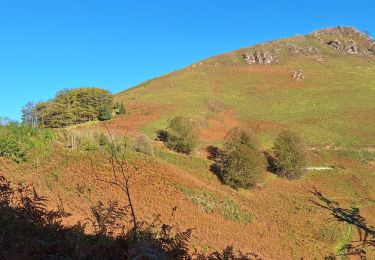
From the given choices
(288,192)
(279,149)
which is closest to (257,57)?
(279,149)

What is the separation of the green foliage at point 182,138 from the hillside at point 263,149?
189 cm

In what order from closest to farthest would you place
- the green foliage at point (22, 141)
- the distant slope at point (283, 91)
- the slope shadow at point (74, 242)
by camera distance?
the slope shadow at point (74, 242), the green foliage at point (22, 141), the distant slope at point (283, 91)

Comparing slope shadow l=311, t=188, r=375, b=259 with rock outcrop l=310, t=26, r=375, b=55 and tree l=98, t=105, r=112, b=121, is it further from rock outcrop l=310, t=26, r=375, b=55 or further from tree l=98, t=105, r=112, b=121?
rock outcrop l=310, t=26, r=375, b=55

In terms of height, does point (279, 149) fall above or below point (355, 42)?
below

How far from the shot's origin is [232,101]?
3278 inches

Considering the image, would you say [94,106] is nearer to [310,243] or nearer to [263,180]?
[263,180]

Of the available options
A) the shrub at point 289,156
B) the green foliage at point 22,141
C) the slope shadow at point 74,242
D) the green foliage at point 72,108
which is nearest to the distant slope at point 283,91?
the green foliage at point 72,108

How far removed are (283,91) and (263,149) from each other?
3950 centimetres

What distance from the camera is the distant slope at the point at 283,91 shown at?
222 feet

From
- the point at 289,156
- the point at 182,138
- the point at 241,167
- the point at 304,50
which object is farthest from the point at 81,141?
the point at 304,50

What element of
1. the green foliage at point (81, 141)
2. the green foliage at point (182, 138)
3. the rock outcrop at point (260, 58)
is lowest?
the green foliage at point (182, 138)

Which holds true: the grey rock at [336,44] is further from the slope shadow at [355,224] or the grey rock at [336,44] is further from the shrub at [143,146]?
the slope shadow at [355,224]

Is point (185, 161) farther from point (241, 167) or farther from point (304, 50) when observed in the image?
point (304, 50)

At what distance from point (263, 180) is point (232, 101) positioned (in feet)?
146
